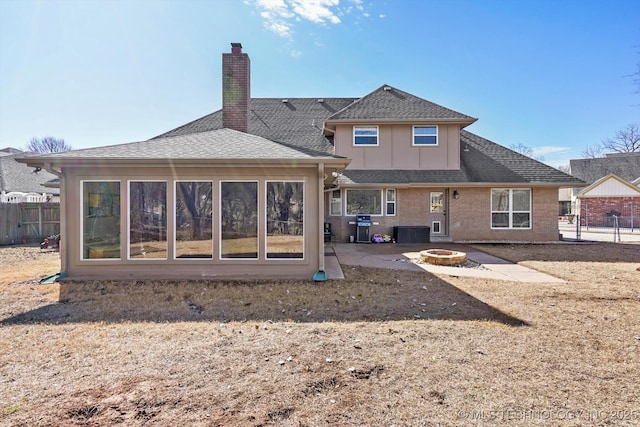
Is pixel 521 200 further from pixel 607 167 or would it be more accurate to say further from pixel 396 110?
pixel 607 167

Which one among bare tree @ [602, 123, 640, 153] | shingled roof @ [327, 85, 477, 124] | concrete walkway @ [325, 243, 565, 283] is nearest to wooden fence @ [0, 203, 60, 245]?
concrete walkway @ [325, 243, 565, 283]

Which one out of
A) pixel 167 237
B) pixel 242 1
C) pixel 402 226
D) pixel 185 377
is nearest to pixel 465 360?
pixel 185 377

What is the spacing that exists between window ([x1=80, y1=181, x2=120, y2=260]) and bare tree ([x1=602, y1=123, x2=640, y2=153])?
55.8 m

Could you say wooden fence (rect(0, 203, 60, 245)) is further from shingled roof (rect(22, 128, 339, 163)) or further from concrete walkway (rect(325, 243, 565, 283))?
concrete walkway (rect(325, 243, 565, 283))

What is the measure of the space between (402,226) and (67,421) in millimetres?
12069

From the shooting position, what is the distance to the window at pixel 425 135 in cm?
1351

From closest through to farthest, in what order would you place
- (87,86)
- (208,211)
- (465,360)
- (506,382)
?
(506,382) < (465,360) < (208,211) < (87,86)

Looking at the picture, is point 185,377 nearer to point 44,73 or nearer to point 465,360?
point 465,360

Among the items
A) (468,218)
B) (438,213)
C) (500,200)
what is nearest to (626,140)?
(500,200)

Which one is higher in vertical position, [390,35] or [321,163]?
[390,35]

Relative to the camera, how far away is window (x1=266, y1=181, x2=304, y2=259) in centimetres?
698

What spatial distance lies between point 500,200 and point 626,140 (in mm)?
44531

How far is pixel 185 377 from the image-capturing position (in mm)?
3047

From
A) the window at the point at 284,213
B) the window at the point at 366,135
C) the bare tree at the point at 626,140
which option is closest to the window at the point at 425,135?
the window at the point at 366,135
